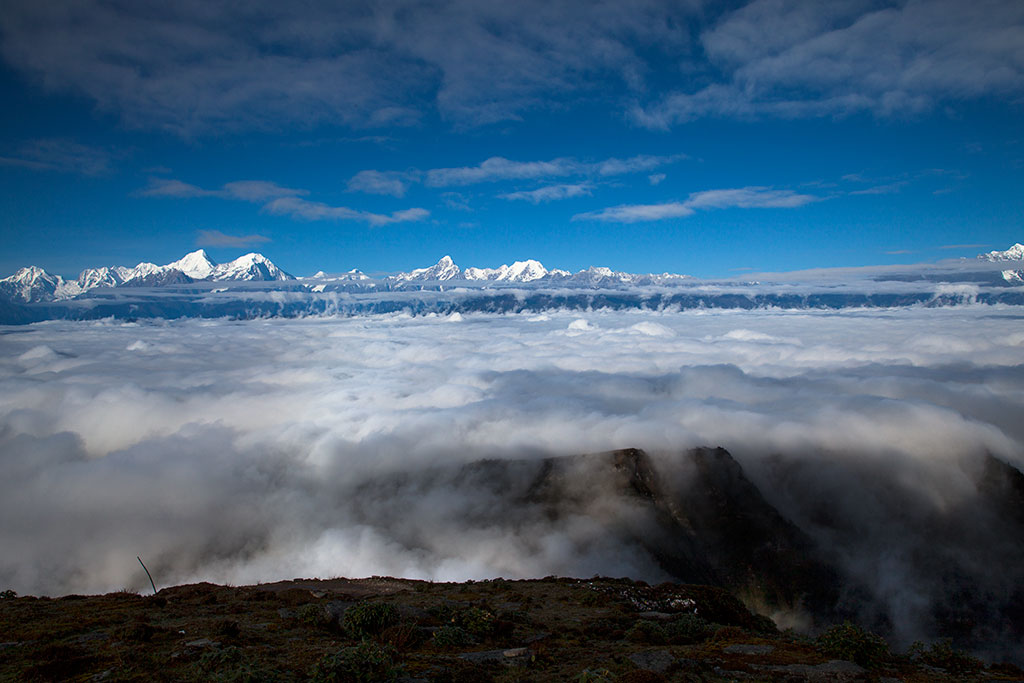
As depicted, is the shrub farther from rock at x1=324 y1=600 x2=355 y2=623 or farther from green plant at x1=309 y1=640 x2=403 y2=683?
green plant at x1=309 y1=640 x2=403 y2=683

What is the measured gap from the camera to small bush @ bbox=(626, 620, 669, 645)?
21.5 m

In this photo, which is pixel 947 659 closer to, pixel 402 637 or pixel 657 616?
pixel 657 616

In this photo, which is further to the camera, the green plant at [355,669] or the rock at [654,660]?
the rock at [654,660]

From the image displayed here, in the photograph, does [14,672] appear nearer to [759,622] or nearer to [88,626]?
[88,626]

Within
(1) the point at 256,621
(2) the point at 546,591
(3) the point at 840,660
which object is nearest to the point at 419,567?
(2) the point at 546,591

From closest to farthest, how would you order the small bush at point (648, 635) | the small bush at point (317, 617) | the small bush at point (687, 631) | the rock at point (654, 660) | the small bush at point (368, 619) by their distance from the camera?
the rock at point (654, 660) < the small bush at point (368, 619) < the small bush at point (317, 617) < the small bush at point (648, 635) < the small bush at point (687, 631)

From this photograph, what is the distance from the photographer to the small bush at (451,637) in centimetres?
1753

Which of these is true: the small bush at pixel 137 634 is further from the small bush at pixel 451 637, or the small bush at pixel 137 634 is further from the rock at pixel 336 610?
the small bush at pixel 451 637

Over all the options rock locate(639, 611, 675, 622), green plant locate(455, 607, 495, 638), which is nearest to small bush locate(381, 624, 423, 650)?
green plant locate(455, 607, 495, 638)

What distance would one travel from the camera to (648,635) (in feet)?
73.4

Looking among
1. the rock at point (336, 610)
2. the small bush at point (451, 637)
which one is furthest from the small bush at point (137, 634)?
the small bush at point (451, 637)

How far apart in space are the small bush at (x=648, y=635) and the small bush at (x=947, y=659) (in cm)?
971

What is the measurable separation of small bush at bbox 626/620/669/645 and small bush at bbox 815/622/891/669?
22.1 feet

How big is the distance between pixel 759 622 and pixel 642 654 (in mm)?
32830
